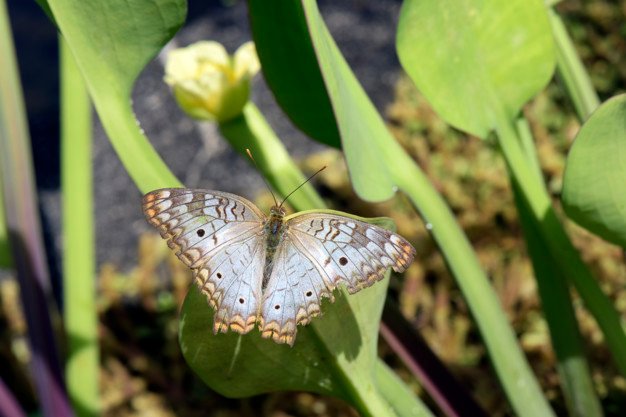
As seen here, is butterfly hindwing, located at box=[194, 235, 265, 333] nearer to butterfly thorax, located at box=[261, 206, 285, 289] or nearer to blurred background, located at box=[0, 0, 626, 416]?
butterfly thorax, located at box=[261, 206, 285, 289]

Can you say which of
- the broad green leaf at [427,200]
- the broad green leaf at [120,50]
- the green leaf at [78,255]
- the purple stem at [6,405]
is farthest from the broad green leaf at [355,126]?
the purple stem at [6,405]

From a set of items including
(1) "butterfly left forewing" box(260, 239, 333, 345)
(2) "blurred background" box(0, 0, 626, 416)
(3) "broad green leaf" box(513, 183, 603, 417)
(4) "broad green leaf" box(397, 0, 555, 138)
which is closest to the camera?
(1) "butterfly left forewing" box(260, 239, 333, 345)

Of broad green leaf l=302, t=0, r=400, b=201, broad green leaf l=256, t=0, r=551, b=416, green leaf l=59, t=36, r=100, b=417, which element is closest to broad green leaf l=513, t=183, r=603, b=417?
broad green leaf l=256, t=0, r=551, b=416

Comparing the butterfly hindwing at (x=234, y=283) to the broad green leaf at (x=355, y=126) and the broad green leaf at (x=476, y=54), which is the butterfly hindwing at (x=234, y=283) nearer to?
the broad green leaf at (x=355, y=126)

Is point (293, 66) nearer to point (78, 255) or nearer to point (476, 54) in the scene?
point (476, 54)

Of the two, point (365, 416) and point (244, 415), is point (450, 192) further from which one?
point (365, 416)

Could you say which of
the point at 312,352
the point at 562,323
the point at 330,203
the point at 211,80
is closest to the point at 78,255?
the point at 211,80
